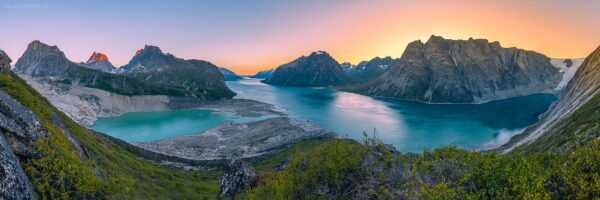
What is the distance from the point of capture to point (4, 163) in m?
18.6

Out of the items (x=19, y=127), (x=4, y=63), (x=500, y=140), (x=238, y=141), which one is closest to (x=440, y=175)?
(x=19, y=127)

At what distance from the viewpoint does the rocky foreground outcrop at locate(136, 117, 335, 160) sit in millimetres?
108438

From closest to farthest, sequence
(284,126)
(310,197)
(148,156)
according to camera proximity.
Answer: (310,197) → (148,156) → (284,126)

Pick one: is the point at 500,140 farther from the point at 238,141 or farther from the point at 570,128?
the point at 238,141

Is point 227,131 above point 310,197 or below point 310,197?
below

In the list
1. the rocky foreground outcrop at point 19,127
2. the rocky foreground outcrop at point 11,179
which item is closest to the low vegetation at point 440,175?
the rocky foreground outcrop at point 11,179

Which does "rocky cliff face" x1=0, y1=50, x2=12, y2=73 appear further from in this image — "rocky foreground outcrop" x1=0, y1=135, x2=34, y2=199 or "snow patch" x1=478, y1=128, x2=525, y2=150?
"snow patch" x1=478, y1=128, x2=525, y2=150

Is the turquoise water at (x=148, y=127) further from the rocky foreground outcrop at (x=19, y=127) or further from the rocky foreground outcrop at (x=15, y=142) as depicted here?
the rocky foreground outcrop at (x=15, y=142)

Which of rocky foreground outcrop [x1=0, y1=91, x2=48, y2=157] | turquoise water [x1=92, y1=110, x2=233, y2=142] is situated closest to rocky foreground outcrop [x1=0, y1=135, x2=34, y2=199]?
rocky foreground outcrop [x1=0, y1=91, x2=48, y2=157]

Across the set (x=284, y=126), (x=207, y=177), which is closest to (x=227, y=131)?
(x=284, y=126)

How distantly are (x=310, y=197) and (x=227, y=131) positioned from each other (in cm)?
12880

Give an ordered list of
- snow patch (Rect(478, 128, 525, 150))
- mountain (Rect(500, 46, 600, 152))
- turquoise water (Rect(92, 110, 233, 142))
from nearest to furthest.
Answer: mountain (Rect(500, 46, 600, 152)) → snow patch (Rect(478, 128, 525, 150)) → turquoise water (Rect(92, 110, 233, 142))

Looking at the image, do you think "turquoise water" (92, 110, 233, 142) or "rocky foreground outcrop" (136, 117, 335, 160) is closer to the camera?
"rocky foreground outcrop" (136, 117, 335, 160)

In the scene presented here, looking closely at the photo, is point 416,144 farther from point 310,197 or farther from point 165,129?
point 165,129
